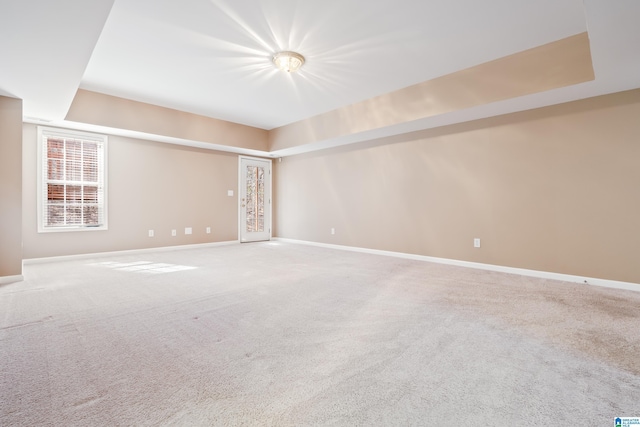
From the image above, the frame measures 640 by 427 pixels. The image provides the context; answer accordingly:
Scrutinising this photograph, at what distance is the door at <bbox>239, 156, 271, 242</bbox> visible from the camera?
7.28 m

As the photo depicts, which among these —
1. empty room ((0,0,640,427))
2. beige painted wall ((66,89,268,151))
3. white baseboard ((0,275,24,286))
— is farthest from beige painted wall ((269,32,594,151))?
white baseboard ((0,275,24,286))

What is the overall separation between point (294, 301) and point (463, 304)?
5.33ft

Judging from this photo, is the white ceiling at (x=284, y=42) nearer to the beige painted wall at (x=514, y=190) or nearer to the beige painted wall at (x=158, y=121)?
the beige painted wall at (x=158, y=121)

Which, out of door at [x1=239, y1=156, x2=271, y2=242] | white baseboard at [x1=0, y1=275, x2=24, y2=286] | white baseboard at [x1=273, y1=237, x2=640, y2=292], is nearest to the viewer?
white baseboard at [x1=273, y1=237, x2=640, y2=292]

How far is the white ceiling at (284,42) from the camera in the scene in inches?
90.5

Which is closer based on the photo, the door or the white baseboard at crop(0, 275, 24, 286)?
the white baseboard at crop(0, 275, 24, 286)

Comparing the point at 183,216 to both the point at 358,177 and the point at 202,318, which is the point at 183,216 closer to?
the point at 358,177

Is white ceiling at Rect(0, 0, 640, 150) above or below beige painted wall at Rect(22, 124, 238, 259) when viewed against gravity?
above

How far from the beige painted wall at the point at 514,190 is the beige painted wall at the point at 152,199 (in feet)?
9.57

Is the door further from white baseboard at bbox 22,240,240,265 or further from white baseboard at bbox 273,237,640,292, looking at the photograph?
white baseboard at bbox 273,237,640,292

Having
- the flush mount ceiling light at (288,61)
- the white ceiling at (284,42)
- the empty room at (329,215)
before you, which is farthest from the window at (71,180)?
the flush mount ceiling light at (288,61)

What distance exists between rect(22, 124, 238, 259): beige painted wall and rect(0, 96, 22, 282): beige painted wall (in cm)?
126

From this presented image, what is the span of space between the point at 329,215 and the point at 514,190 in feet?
11.7

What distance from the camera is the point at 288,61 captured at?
346cm
